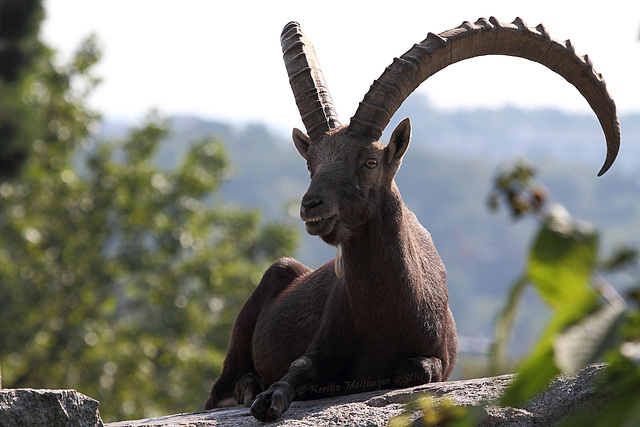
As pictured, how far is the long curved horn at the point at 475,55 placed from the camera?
6.09 meters

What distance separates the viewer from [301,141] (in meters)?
6.74

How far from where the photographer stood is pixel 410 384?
18.1 feet

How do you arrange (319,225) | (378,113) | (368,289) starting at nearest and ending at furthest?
(319,225)
(368,289)
(378,113)

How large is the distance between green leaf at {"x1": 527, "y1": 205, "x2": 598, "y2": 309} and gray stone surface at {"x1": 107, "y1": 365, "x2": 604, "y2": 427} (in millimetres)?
3301

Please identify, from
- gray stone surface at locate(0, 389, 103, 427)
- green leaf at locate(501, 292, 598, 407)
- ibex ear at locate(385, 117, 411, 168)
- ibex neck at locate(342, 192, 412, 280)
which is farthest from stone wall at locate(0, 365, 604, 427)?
green leaf at locate(501, 292, 598, 407)

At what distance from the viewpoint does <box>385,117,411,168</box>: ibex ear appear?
6.03m

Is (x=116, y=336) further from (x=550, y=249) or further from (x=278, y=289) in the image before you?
(x=550, y=249)

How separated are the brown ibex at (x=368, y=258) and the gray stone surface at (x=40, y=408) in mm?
968

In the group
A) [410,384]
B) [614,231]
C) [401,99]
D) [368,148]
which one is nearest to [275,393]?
[410,384]

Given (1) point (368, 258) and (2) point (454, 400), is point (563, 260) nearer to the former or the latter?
(2) point (454, 400)

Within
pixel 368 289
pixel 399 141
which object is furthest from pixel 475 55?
pixel 368 289

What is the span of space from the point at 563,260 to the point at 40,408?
409 centimetres

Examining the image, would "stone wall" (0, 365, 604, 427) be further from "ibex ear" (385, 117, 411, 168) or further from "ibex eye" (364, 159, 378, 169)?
"ibex ear" (385, 117, 411, 168)

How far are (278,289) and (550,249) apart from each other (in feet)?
20.4
